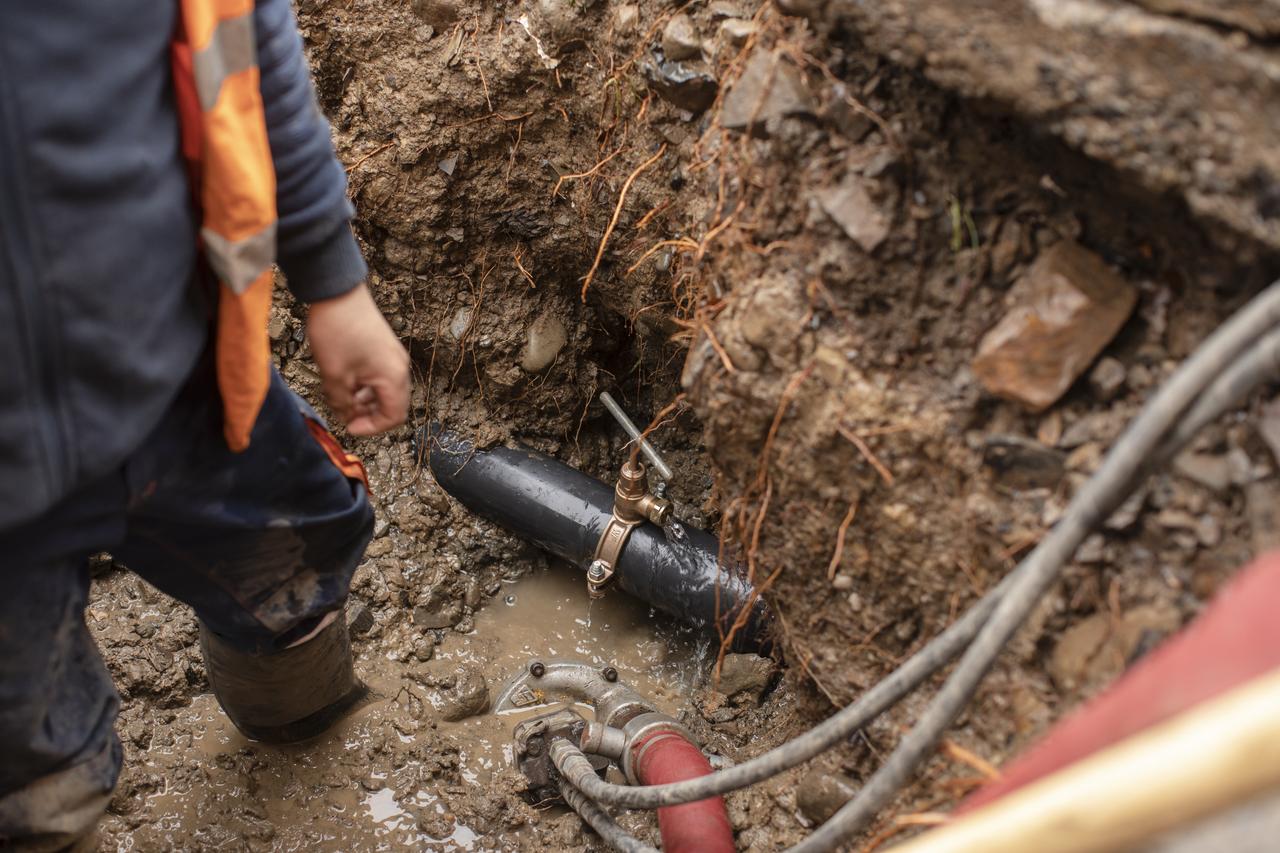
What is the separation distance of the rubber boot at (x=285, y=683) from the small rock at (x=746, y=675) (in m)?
0.80

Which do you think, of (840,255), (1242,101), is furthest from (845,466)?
(1242,101)

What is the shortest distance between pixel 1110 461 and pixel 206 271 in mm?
1019

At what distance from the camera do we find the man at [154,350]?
36.4 inches

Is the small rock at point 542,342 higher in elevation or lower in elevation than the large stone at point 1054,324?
lower

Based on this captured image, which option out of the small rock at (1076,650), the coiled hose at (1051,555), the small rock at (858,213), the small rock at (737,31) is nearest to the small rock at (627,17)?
→ the small rock at (737,31)

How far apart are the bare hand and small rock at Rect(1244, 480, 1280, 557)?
1.03m

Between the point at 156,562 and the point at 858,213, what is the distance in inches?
43.3

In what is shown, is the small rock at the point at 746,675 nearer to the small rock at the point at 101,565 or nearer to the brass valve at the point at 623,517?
the brass valve at the point at 623,517

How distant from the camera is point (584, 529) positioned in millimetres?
2182

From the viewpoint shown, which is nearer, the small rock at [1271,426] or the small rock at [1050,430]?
the small rock at [1271,426]

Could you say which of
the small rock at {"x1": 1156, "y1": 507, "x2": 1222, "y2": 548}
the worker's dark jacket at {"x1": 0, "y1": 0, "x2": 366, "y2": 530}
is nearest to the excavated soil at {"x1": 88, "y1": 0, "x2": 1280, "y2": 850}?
the small rock at {"x1": 1156, "y1": 507, "x2": 1222, "y2": 548}

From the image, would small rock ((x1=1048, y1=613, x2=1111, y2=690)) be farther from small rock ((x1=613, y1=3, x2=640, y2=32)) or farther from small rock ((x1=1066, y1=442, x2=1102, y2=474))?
small rock ((x1=613, y1=3, x2=640, y2=32))

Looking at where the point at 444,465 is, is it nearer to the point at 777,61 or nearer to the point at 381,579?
the point at 381,579

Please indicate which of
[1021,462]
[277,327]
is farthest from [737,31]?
[277,327]
